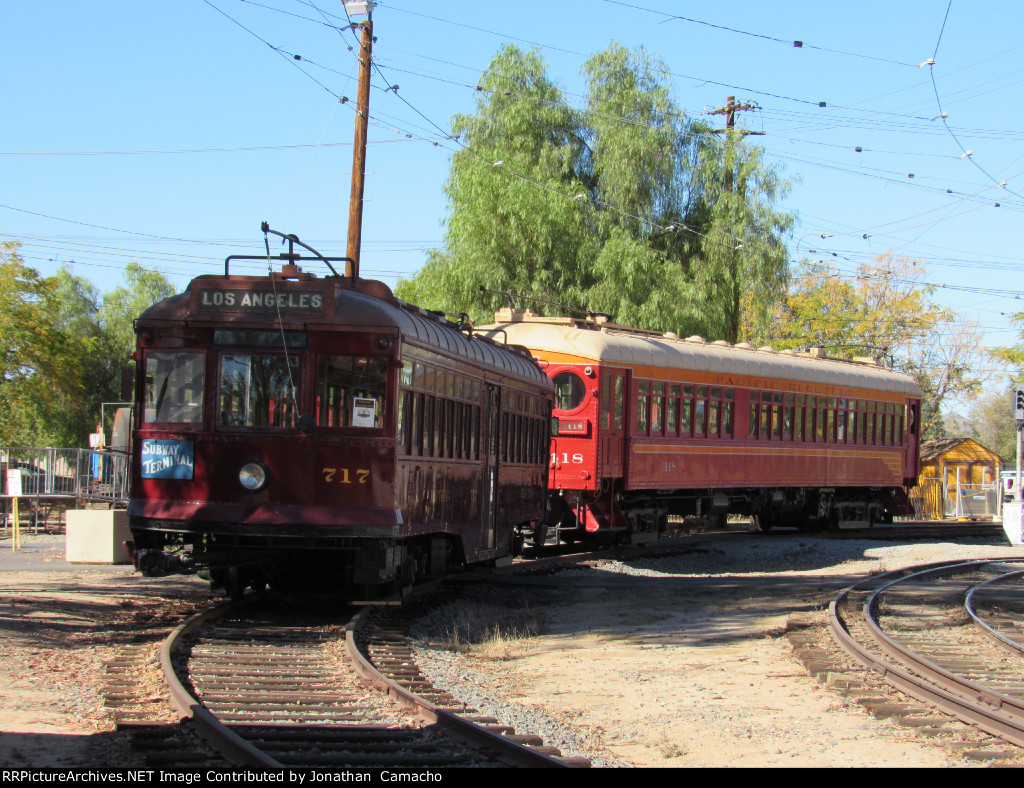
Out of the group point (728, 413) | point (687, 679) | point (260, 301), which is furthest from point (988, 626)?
point (728, 413)

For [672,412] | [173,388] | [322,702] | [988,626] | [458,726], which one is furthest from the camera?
[672,412]

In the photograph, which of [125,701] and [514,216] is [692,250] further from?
[125,701]

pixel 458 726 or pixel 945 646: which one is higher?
pixel 458 726

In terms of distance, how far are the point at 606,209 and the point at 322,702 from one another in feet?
88.2

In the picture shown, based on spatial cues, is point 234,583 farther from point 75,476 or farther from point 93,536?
point 75,476

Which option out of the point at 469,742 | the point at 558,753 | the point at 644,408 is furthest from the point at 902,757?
the point at 644,408

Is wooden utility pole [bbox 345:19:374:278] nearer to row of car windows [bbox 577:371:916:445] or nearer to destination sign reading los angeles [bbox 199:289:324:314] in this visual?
row of car windows [bbox 577:371:916:445]

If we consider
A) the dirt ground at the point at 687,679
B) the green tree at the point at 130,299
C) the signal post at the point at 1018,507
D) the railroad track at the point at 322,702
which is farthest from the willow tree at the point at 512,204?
the green tree at the point at 130,299

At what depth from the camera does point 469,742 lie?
5.89m

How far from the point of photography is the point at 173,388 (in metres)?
9.89

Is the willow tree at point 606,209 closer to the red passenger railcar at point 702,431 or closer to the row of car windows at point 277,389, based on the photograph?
the red passenger railcar at point 702,431

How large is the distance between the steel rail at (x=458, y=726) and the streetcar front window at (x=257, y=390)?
2.53 meters

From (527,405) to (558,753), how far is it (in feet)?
31.1
